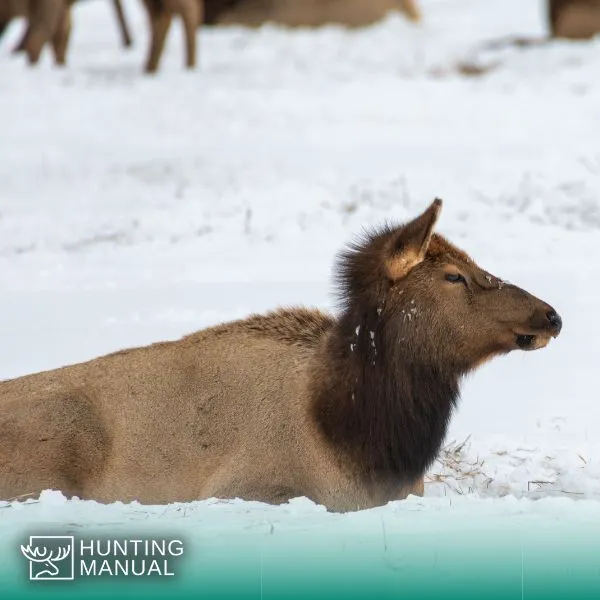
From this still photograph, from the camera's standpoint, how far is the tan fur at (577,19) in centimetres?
2170

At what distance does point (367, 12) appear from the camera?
24922mm

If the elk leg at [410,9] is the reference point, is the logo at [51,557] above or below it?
above

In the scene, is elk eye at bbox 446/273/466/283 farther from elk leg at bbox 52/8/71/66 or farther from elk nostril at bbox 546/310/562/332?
elk leg at bbox 52/8/71/66

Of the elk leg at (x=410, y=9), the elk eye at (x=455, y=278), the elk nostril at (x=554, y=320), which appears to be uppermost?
the elk eye at (x=455, y=278)

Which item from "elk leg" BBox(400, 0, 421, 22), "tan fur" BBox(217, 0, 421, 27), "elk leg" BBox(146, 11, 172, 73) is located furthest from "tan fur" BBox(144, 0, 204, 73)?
"elk leg" BBox(400, 0, 421, 22)

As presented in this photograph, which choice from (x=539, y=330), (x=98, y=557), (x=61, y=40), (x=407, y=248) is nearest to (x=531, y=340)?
(x=539, y=330)

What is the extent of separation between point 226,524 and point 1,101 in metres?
11.3

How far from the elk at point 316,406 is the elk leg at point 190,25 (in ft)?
38.3

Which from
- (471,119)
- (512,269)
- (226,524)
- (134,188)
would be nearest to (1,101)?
(134,188)

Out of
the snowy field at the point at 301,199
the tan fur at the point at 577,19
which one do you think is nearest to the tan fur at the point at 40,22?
the snowy field at the point at 301,199

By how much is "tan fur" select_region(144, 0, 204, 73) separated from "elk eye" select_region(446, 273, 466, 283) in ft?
38.8

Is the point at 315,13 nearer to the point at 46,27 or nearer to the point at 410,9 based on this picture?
the point at 410,9

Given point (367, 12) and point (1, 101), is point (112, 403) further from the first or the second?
point (367, 12)

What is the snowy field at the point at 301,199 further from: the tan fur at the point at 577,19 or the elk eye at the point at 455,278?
the tan fur at the point at 577,19
